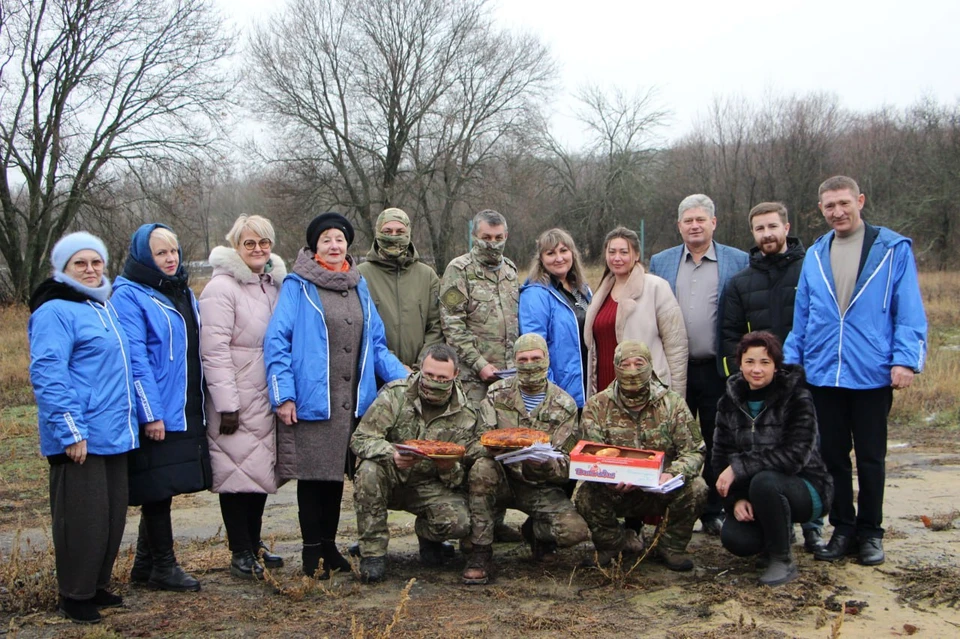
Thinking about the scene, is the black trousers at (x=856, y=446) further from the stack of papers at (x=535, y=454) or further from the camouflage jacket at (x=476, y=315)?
the camouflage jacket at (x=476, y=315)

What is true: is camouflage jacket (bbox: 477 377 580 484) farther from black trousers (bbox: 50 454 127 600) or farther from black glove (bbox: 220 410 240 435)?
black trousers (bbox: 50 454 127 600)

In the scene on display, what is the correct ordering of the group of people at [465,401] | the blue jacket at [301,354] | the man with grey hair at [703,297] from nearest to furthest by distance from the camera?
the group of people at [465,401] < the blue jacket at [301,354] < the man with grey hair at [703,297]

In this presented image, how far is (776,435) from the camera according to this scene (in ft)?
14.8

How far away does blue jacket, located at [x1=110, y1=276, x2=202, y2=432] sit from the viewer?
4156 mm

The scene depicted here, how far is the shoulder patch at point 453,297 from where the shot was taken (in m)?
5.15

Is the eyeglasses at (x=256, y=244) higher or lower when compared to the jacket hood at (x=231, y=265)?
higher

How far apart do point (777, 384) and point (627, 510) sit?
3.65 ft

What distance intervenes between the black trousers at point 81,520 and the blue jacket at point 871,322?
3.85m

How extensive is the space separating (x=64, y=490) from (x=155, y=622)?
0.78 meters

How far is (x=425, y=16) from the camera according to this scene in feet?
101

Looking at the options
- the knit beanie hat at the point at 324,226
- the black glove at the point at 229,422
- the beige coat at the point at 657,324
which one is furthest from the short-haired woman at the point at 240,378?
the beige coat at the point at 657,324

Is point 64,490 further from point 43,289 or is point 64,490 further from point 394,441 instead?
point 394,441

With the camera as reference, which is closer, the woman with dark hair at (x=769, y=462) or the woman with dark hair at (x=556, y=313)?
the woman with dark hair at (x=769, y=462)

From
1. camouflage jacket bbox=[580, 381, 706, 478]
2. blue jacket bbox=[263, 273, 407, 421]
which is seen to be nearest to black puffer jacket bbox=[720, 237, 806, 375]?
camouflage jacket bbox=[580, 381, 706, 478]
